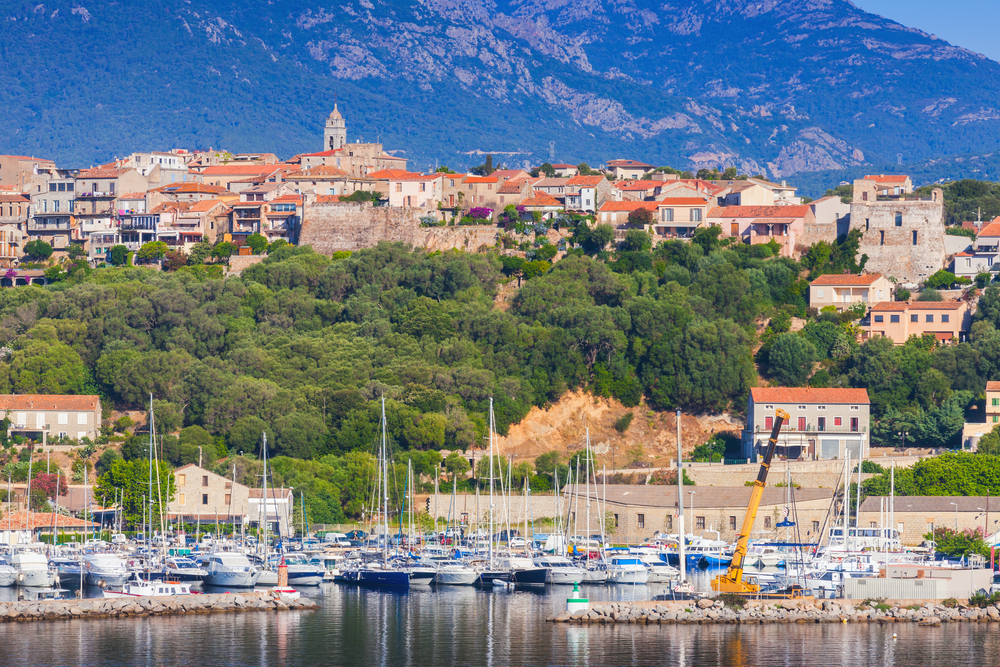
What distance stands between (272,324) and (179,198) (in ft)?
66.0

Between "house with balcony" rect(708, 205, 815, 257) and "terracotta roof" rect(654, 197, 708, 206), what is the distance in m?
0.84

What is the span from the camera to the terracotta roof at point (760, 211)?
81625 mm

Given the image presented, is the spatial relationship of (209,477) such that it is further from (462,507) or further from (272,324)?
(272,324)

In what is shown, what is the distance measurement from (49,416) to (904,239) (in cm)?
4162

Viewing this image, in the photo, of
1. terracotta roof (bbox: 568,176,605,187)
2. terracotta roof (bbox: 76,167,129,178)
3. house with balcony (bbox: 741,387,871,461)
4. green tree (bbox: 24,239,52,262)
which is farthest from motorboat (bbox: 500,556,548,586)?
terracotta roof (bbox: 76,167,129,178)

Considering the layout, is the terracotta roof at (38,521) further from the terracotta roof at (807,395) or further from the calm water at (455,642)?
the terracotta roof at (807,395)

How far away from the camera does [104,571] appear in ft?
156

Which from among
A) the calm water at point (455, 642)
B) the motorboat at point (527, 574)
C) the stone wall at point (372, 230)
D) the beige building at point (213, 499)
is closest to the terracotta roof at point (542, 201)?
the stone wall at point (372, 230)

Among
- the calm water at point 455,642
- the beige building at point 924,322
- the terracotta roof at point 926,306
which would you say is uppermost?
the terracotta roof at point 926,306

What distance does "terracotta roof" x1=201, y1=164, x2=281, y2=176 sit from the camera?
100 metres

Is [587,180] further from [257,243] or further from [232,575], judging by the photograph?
[232,575]

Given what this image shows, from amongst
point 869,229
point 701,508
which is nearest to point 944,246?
point 869,229

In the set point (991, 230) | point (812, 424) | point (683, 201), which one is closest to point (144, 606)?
point (812, 424)

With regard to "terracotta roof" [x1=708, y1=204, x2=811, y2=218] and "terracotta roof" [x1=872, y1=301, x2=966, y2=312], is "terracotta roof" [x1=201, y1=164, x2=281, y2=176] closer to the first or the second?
"terracotta roof" [x1=708, y1=204, x2=811, y2=218]
